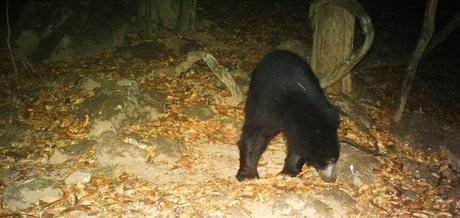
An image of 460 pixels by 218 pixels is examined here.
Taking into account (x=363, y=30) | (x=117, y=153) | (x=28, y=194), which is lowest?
(x=28, y=194)

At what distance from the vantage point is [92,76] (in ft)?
31.2

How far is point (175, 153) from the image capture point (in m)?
6.95

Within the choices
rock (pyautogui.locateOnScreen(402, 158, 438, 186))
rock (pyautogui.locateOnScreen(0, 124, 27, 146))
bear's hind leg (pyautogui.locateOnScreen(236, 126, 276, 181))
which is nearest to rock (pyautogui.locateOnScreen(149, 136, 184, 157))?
bear's hind leg (pyautogui.locateOnScreen(236, 126, 276, 181))

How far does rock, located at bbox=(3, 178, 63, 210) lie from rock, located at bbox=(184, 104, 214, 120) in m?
3.04

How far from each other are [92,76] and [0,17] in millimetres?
7193

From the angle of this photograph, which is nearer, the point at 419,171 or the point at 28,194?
the point at 28,194

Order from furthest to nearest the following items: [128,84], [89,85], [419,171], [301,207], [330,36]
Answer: [89,85] < [330,36] < [128,84] < [419,171] < [301,207]

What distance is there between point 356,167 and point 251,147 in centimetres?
187

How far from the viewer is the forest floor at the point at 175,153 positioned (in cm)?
565

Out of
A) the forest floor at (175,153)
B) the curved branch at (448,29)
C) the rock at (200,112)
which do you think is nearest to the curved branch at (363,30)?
the forest floor at (175,153)

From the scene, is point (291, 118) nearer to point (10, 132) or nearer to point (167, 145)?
point (167, 145)

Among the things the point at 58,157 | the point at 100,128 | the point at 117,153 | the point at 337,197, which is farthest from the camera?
the point at 100,128

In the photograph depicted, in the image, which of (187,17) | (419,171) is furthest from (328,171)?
(187,17)

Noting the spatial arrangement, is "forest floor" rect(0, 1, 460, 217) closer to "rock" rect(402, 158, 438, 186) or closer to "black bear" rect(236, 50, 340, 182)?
"rock" rect(402, 158, 438, 186)
